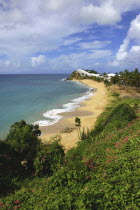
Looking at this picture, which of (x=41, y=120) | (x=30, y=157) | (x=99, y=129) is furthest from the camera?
(x=41, y=120)

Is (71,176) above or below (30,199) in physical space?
above

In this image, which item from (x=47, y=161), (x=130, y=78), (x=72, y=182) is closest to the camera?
(x=72, y=182)

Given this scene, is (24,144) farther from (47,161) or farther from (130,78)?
(130,78)

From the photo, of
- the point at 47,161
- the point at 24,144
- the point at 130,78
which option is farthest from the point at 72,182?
the point at 130,78

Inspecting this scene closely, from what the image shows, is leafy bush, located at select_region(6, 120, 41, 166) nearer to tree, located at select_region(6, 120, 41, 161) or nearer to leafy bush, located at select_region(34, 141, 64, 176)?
tree, located at select_region(6, 120, 41, 161)

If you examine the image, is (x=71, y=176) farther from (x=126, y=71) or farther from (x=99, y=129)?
(x=126, y=71)

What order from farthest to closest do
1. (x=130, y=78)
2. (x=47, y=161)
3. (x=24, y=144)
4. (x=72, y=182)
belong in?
(x=130, y=78), (x=24, y=144), (x=47, y=161), (x=72, y=182)

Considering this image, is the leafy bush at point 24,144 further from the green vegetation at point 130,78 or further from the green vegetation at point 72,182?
the green vegetation at point 130,78

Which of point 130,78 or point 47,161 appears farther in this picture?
point 130,78

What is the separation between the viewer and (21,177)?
12477mm

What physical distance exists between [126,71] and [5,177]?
243 feet

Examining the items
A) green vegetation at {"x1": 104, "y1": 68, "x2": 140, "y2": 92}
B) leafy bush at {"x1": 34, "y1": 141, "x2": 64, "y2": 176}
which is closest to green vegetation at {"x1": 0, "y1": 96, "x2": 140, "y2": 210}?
leafy bush at {"x1": 34, "y1": 141, "x2": 64, "y2": 176}

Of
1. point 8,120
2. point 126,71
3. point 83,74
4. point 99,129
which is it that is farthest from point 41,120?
point 83,74

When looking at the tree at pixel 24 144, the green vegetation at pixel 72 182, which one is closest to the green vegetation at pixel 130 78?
the green vegetation at pixel 72 182
